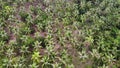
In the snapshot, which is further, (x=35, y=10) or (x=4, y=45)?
(x=35, y=10)

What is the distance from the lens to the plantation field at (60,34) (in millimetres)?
27520

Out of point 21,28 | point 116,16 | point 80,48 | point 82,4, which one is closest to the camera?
point 80,48

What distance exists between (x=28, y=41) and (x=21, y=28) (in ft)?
10.1

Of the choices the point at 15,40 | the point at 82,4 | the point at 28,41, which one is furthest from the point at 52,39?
the point at 82,4

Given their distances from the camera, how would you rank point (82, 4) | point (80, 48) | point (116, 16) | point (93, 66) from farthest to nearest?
→ point (82, 4)
point (116, 16)
point (80, 48)
point (93, 66)

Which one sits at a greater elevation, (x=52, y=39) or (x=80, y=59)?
(x=52, y=39)

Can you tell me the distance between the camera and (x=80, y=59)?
28438 millimetres

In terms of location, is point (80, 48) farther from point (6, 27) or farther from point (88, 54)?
point (6, 27)

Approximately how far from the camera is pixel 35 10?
120 feet

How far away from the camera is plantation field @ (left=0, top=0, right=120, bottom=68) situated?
2752 centimetres

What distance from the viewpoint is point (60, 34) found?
31.1m

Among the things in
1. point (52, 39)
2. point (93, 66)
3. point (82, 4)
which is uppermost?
point (82, 4)

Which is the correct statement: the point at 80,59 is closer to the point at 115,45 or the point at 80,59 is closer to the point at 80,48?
the point at 80,48

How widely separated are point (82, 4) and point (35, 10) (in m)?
8.17
